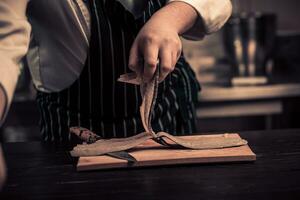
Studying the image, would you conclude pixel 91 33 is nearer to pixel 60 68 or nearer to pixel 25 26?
pixel 60 68

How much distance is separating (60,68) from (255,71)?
3.69 feet

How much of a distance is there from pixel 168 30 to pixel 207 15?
0.21 metres

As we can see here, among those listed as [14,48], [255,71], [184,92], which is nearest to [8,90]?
[14,48]

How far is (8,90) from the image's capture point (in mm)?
729

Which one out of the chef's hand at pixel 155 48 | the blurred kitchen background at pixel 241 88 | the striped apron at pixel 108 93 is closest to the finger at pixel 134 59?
the chef's hand at pixel 155 48

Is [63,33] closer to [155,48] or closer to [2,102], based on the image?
[155,48]

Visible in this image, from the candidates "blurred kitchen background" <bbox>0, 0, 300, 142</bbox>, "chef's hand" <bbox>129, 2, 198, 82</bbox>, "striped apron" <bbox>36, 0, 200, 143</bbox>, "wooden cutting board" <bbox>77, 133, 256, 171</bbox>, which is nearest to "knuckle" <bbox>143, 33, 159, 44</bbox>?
"chef's hand" <bbox>129, 2, 198, 82</bbox>

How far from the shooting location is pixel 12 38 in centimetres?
79

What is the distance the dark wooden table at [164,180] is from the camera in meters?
0.68

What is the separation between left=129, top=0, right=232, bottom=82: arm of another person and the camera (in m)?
0.87

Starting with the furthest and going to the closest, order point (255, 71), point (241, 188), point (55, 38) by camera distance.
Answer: point (255, 71)
point (55, 38)
point (241, 188)

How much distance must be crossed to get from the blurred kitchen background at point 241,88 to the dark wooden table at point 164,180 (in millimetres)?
1036

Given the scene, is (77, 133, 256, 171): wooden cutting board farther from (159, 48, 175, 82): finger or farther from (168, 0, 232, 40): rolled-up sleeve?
(168, 0, 232, 40): rolled-up sleeve

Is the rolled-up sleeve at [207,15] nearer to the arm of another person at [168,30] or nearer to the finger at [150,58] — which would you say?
the arm of another person at [168,30]
